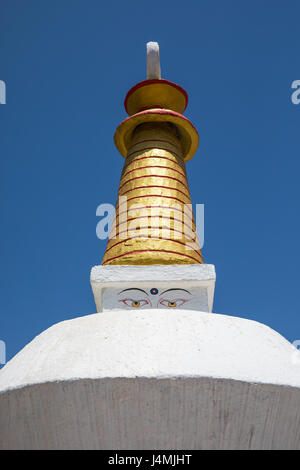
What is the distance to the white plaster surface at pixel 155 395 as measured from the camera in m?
1.96

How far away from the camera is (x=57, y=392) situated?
6.58ft

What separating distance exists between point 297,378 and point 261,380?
22 centimetres

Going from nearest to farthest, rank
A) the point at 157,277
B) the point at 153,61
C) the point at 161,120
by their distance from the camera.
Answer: the point at 157,277 < the point at 161,120 < the point at 153,61

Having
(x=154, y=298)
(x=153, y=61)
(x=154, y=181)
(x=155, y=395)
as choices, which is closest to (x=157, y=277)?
(x=154, y=298)

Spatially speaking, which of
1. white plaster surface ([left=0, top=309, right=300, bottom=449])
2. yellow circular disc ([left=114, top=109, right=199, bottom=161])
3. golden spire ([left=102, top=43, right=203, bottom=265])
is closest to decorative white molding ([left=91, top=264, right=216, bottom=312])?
golden spire ([left=102, top=43, right=203, bottom=265])

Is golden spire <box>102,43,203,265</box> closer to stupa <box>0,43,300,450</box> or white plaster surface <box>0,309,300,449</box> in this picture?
stupa <box>0,43,300,450</box>

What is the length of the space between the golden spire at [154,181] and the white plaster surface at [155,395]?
2.22 m

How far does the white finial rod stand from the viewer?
6199 millimetres

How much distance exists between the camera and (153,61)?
6.25 m

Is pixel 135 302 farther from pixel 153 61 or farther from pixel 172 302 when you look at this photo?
pixel 153 61

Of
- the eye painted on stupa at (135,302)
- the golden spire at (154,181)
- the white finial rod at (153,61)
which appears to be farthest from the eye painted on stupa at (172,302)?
the white finial rod at (153,61)

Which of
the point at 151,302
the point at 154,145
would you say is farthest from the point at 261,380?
the point at 154,145

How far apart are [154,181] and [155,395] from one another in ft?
11.8
